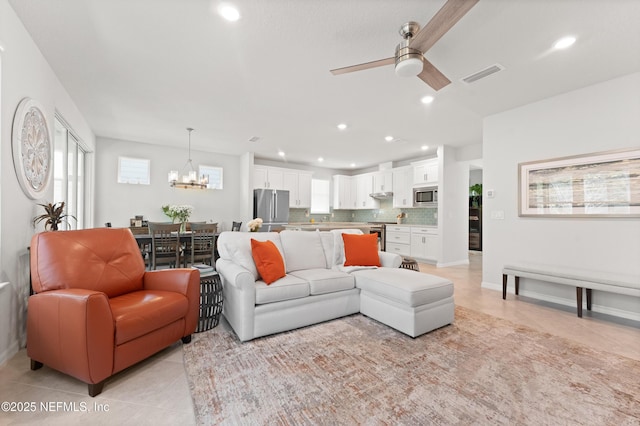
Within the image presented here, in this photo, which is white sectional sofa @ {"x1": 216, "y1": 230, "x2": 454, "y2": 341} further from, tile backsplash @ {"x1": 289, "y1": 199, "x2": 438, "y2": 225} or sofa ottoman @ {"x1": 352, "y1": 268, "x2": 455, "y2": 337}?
tile backsplash @ {"x1": 289, "y1": 199, "x2": 438, "y2": 225}

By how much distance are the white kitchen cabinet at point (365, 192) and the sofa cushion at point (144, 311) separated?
6.54 meters

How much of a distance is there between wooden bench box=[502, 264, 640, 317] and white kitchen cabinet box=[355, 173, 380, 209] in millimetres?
4591

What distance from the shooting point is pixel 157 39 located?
2.37 m

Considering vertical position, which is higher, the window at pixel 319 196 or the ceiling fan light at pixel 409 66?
the ceiling fan light at pixel 409 66

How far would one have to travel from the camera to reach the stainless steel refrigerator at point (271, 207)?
21.6 feet

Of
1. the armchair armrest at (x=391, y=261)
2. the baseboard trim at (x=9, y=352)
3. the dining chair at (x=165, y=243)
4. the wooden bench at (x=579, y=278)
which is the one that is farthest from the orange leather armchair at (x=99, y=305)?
the wooden bench at (x=579, y=278)

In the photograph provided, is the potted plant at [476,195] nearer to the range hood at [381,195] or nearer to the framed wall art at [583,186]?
the range hood at [381,195]

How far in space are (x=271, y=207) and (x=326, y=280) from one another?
4.28 meters

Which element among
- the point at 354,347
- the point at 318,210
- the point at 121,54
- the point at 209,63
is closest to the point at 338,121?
the point at 209,63

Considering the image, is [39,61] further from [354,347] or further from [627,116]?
[627,116]

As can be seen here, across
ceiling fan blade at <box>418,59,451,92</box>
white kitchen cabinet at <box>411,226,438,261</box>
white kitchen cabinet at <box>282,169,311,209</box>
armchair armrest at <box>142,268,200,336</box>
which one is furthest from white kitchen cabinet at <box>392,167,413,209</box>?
armchair armrest at <box>142,268,200,336</box>

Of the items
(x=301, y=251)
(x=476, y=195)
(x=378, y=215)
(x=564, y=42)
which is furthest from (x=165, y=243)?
(x=476, y=195)

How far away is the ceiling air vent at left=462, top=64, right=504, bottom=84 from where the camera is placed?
2725 millimetres

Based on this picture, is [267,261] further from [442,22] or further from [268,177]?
[268,177]
